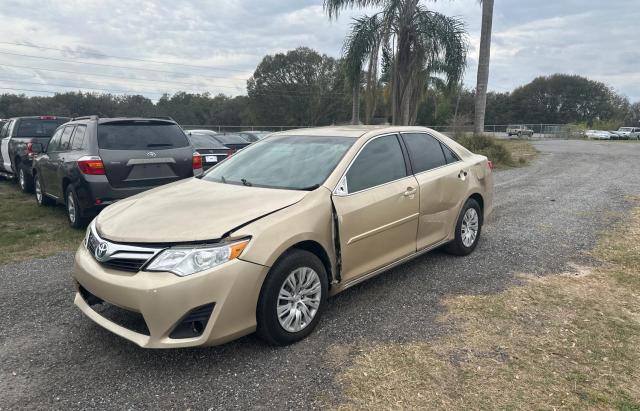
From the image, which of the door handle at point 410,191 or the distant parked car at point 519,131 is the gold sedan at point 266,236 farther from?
the distant parked car at point 519,131

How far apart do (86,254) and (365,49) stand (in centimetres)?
1275

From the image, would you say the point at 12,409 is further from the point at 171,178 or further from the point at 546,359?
the point at 171,178

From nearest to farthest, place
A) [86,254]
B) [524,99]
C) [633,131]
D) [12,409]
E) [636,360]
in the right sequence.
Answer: [12,409] < [636,360] < [86,254] < [633,131] < [524,99]

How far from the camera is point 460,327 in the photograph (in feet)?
11.9

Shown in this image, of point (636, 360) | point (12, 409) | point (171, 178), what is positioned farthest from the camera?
point (171, 178)

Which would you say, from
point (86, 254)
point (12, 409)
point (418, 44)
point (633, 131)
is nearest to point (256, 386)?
point (12, 409)

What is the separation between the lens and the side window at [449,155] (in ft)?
16.9

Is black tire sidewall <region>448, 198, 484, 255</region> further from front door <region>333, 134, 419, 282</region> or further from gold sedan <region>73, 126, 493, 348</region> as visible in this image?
front door <region>333, 134, 419, 282</region>

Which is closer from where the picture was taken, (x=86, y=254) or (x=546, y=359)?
(x=546, y=359)

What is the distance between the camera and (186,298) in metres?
2.81

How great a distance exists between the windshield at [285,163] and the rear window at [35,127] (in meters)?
8.42

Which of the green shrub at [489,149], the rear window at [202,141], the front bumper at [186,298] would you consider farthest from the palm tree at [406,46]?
the front bumper at [186,298]

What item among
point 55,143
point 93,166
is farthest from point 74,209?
point 55,143

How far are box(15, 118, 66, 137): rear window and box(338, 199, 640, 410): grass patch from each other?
34.5 ft
